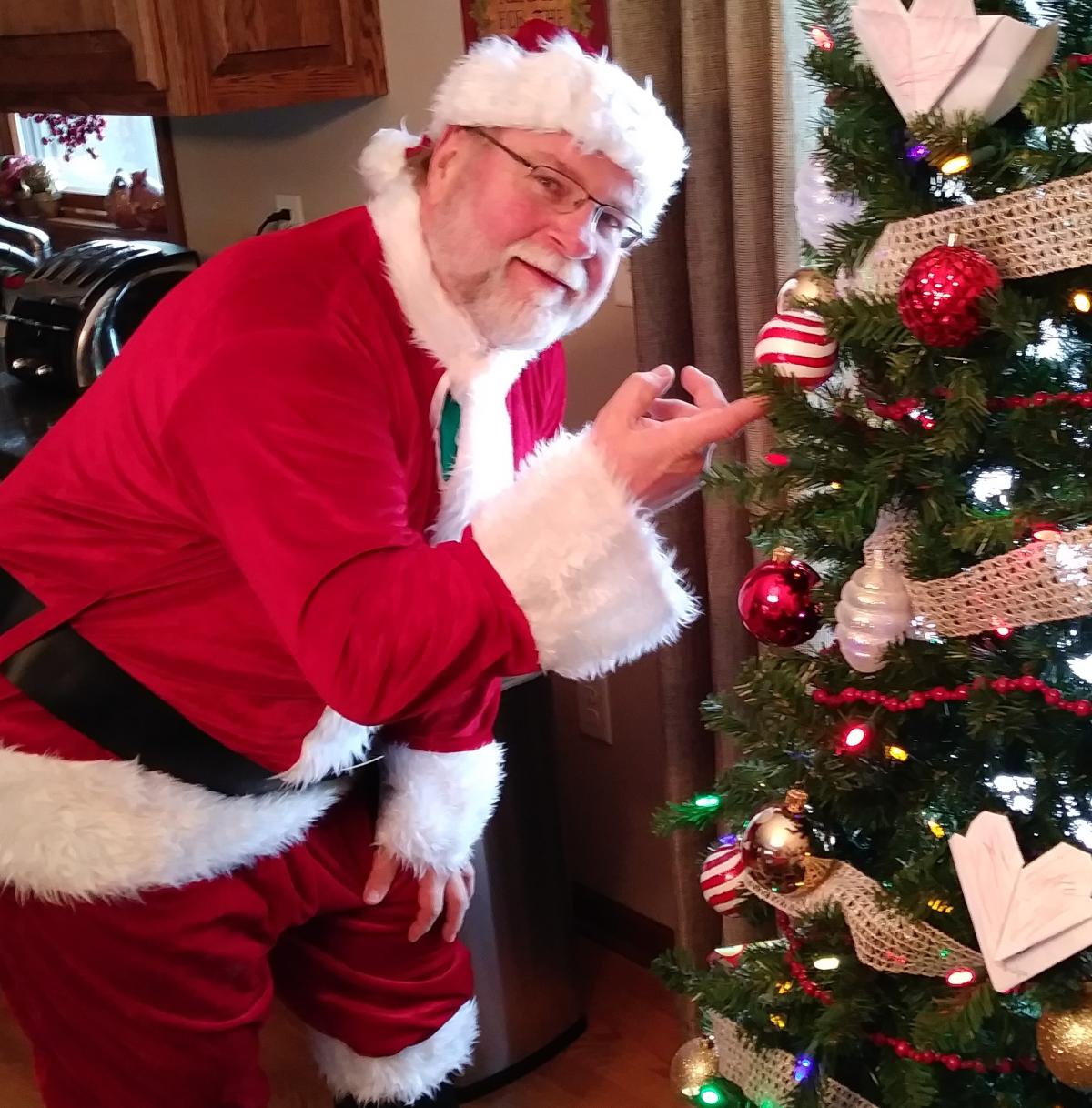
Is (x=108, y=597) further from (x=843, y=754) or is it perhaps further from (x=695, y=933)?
(x=695, y=933)

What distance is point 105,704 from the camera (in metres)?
1.25

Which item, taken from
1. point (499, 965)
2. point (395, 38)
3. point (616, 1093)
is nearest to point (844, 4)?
point (395, 38)

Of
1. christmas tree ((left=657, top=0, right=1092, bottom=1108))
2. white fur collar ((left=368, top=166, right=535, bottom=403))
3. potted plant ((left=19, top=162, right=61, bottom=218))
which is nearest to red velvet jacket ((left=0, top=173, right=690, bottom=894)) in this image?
white fur collar ((left=368, top=166, right=535, bottom=403))

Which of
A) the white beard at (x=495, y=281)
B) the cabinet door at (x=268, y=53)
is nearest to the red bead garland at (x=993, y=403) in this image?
the white beard at (x=495, y=281)

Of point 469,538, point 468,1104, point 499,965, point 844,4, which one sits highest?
point 844,4

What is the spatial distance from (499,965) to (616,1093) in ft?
0.90

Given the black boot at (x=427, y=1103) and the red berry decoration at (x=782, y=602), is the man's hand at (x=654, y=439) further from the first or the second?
the black boot at (x=427, y=1103)

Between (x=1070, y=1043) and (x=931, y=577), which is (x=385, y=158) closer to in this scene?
(x=931, y=577)

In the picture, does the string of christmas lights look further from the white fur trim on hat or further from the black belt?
the black belt

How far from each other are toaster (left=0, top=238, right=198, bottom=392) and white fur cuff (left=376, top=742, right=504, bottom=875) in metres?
1.25

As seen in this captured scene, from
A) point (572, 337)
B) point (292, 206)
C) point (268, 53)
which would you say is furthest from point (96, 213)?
point (572, 337)

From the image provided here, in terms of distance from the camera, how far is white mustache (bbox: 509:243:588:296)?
1.16m

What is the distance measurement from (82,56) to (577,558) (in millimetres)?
1494

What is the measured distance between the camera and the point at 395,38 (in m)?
1.99
